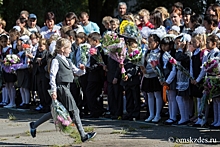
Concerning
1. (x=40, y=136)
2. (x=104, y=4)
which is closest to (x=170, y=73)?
(x=40, y=136)

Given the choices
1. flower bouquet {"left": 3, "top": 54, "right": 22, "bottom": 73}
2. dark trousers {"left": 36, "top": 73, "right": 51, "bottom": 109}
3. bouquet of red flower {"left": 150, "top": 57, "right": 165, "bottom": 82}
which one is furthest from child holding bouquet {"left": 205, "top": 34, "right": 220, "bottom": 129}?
flower bouquet {"left": 3, "top": 54, "right": 22, "bottom": 73}

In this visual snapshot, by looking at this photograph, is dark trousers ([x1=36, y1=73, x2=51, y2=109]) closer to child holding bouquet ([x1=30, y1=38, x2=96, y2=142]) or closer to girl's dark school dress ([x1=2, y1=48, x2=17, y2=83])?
girl's dark school dress ([x1=2, y1=48, x2=17, y2=83])

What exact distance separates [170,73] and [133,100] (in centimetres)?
124

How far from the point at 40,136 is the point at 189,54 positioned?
10.9ft

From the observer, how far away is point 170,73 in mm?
10922

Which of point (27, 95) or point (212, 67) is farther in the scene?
point (27, 95)

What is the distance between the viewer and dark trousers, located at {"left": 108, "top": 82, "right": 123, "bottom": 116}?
1189 cm

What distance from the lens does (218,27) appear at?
37.3 ft

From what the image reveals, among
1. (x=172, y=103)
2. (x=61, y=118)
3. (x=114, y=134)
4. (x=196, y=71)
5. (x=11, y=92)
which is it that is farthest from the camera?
(x=11, y=92)

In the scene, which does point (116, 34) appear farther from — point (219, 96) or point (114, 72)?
point (219, 96)

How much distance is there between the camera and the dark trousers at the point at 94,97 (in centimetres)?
1223

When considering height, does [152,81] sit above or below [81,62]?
below

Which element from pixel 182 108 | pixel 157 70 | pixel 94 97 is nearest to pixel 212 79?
pixel 182 108

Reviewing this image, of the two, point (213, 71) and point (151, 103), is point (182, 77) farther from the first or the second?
point (213, 71)
